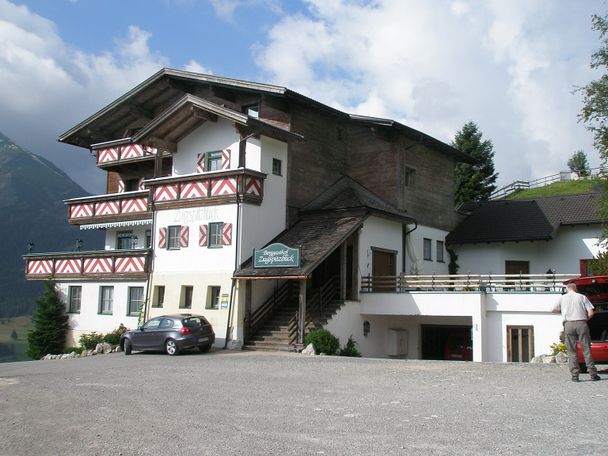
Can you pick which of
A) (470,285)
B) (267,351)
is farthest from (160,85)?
(470,285)

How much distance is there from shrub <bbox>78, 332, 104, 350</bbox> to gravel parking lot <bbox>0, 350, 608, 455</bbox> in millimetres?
11850

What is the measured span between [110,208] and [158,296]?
22.0 feet

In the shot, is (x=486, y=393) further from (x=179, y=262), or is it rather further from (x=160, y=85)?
(x=160, y=85)

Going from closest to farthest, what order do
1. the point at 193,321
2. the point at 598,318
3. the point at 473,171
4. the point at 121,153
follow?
the point at 598,318
the point at 193,321
the point at 121,153
the point at 473,171

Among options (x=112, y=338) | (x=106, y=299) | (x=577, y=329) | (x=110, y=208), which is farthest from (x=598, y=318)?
(x=110, y=208)

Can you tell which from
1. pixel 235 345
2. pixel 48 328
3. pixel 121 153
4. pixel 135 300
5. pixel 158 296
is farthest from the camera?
pixel 121 153

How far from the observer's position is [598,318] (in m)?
16.5

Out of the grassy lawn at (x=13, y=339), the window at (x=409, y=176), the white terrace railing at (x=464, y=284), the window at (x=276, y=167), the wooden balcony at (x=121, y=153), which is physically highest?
the wooden balcony at (x=121, y=153)

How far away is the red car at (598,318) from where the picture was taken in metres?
15.1

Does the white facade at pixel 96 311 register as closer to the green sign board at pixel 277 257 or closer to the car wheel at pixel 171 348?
the car wheel at pixel 171 348

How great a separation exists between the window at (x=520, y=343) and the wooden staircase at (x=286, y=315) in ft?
21.0

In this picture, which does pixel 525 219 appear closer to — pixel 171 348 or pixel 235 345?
pixel 235 345

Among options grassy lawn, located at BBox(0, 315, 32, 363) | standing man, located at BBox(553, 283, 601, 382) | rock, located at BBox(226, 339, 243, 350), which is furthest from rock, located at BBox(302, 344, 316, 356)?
grassy lawn, located at BBox(0, 315, 32, 363)

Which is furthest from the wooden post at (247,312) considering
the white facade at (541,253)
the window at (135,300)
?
the white facade at (541,253)
